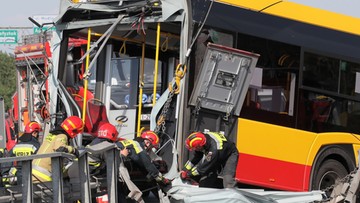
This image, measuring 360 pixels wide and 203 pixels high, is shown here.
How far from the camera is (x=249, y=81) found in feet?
35.0

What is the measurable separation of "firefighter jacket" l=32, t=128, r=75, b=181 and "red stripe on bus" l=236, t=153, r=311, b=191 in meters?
2.72

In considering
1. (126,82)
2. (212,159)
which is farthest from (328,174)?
(126,82)

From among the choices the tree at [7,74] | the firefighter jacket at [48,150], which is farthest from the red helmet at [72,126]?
the tree at [7,74]

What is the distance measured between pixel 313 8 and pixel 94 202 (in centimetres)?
503

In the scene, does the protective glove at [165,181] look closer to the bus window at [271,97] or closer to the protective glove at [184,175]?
the protective glove at [184,175]

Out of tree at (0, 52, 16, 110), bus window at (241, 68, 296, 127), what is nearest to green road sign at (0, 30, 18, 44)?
tree at (0, 52, 16, 110)

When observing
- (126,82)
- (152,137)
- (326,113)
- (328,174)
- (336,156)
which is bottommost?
(328,174)

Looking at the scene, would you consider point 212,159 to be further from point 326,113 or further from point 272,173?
point 326,113

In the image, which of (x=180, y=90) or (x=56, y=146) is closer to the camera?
(x=56, y=146)

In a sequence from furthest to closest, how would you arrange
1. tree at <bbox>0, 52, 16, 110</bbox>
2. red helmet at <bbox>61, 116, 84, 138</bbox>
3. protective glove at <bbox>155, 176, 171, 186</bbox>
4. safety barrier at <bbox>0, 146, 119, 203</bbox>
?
tree at <bbox>0, 52, 16, 110</bbox>, protective glove at <bbox>155, 176, 171, 186</bbox>, red helmet at <bbox>61, 116, 84, 138</bbox>, safety barrier at <bbox>0, 146, 119, 203</bbox>

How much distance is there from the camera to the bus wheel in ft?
38.0

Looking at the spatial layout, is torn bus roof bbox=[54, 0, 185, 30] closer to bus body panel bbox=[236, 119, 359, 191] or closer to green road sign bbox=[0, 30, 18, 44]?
bus body panel bbox=[236, 119, 359, 191]

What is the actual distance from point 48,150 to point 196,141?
6.33 feet

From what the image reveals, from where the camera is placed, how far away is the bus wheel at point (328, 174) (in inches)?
456
